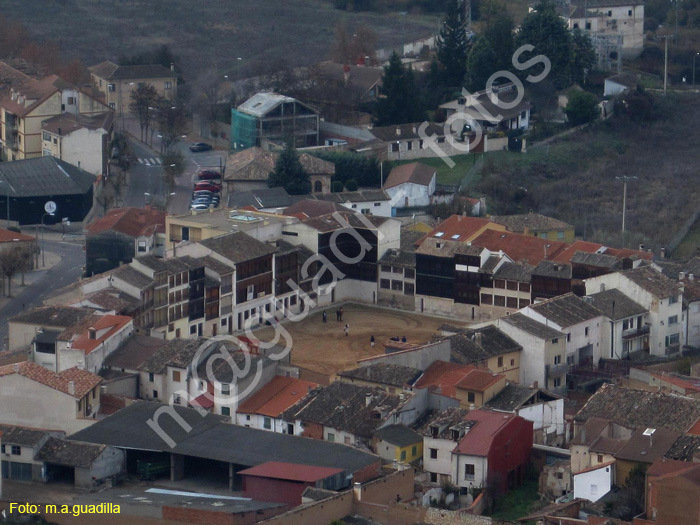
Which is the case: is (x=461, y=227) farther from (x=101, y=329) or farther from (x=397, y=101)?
(x=397, y=101)

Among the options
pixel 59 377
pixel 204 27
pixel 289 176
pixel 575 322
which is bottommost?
pixel 575 322

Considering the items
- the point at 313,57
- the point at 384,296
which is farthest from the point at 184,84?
the point at 384,296

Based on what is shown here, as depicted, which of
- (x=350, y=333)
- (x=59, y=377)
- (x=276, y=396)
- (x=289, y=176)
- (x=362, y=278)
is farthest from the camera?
(x=289, y=176)

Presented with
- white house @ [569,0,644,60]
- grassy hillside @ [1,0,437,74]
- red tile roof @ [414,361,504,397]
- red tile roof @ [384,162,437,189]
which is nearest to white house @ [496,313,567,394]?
red tile roof @ [414,361,504,397]

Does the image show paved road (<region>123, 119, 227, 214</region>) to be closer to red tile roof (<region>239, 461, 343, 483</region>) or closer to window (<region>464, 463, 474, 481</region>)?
red tile roof (<region>239, 461, 343, 483</region>)

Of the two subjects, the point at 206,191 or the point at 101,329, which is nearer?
the point at 101,329

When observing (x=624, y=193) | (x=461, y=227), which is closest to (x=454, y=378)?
(x=461, y=227)

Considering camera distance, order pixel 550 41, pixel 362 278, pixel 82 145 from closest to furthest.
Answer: pixel 362 278 < pixel 82 145 < pixel 550 41
